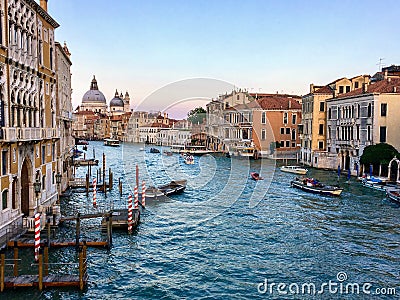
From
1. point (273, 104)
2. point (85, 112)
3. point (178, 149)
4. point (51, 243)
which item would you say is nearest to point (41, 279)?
point (51, 243)

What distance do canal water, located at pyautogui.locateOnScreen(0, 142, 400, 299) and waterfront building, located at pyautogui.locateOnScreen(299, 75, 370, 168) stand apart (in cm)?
1029

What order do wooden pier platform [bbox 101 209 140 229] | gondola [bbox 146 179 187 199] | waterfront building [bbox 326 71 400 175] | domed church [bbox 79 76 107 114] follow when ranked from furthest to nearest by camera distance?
domed church [bbox 79 76 107 114]
waterfront building [bbox 326 71 400 175]
gondola [bbox 146 179 187 199]
wooden pier platform [bbox 101 209 140 229]

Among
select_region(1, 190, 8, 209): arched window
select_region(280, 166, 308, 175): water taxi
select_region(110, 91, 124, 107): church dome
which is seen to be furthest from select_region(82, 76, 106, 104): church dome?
select_region(1, 190, 8, 209): arched window

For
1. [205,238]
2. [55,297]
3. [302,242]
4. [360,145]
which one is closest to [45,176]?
[205,238]

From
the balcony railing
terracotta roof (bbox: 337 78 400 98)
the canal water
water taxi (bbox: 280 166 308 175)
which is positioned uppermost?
terracotta roof (bbox: 337 78 400 98)

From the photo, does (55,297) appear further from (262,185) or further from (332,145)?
(332,145)

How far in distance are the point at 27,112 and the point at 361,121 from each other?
1798 cm

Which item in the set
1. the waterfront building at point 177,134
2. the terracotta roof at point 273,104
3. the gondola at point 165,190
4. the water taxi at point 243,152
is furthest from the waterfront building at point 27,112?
the waterfront building at point 177,134

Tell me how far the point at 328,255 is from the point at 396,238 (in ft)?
8.69

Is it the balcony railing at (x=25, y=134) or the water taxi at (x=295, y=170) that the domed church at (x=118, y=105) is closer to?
the water taxi at (x=295, y=170)

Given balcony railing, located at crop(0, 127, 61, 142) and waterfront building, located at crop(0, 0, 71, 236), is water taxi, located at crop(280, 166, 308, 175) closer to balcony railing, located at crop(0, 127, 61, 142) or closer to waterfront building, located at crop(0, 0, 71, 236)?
waterfront building, located at crop(0, 0, 71, 236)

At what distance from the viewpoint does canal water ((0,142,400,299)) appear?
28.8ft

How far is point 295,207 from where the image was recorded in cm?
1644

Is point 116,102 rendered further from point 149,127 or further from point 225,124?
point 225,124
